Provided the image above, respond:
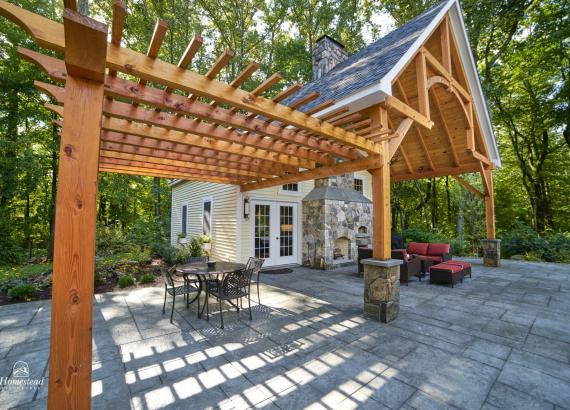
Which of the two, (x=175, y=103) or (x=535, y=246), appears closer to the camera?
(x=175, y=103)

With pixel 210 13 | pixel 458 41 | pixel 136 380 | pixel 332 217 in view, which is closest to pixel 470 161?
pixel 458 41

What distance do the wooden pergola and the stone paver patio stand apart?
123 centimetres

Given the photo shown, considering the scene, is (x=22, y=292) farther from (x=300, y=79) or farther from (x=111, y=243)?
(x=300, y=79)

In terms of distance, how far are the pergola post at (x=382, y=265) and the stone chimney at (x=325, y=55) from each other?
20.7 feet

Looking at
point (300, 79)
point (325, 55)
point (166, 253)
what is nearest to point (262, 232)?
point (166, 253)

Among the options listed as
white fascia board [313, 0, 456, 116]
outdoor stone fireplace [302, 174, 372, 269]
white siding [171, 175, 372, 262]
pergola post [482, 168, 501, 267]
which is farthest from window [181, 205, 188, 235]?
pergola post [482, 168, 501, 267]

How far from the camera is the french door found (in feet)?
27.1

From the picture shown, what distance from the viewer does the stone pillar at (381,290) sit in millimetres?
3986

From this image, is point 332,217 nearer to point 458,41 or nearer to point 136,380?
point 458,41

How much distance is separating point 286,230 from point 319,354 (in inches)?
232

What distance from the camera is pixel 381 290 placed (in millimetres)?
4062

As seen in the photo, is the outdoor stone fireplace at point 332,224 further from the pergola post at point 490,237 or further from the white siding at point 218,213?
the pergola post at point 490,237

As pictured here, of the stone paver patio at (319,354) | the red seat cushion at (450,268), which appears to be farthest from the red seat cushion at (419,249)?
the stone paver patio at (319,354)

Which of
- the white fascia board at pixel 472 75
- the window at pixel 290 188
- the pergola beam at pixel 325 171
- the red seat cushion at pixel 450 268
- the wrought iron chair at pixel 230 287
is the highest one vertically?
the white fascia board at pixel 472 75
